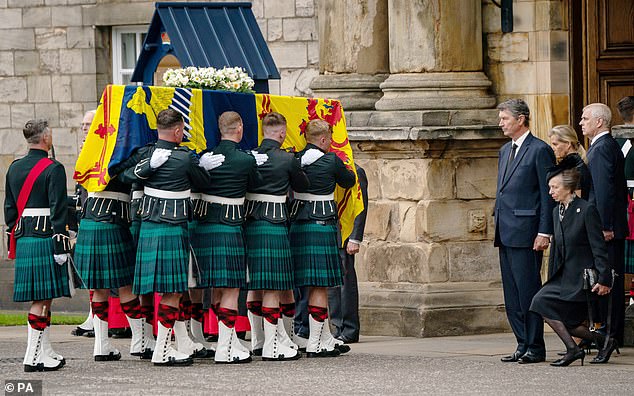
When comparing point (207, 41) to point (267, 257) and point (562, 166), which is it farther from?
point (562, 166)

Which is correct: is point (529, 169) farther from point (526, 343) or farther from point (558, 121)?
point (558, 121)

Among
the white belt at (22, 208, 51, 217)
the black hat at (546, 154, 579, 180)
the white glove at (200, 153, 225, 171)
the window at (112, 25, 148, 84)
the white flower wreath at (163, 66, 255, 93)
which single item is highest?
the window at (112, 25, 148, 84)

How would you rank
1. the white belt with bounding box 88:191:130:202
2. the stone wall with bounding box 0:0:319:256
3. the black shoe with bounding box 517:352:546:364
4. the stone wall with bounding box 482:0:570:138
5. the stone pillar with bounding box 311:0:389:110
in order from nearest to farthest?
the black shoe with bounding box 517:352:546:364
the white belt with bounding box 88:191:130:202
the stone wall with bounding box 482:0:570:138
the stone pillar with bounding box 311:0:389:110
the stone wall with bounding box 0:0:319:256

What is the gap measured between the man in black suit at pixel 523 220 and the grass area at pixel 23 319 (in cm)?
587

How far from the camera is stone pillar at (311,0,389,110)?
50.0ft

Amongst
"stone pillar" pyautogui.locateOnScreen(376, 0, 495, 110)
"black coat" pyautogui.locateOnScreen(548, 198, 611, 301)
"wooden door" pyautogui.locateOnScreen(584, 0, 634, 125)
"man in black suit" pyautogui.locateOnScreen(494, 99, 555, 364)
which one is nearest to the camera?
"black coat" pyautogui.locateOnScreen(548, 198, 611, 301)

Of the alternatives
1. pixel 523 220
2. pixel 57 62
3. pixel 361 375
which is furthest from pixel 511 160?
pixel 57 62

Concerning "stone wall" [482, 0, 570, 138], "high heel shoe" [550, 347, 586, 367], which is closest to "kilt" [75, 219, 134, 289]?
"high heel shoe" [550, 347, 586, 367]

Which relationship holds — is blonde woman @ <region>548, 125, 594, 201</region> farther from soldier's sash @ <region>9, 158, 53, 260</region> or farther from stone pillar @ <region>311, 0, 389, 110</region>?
soldier's sash @ <region>9, 158, 53, 260</region>

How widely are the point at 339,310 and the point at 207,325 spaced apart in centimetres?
107

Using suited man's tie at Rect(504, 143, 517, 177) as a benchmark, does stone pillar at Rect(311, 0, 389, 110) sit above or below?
above

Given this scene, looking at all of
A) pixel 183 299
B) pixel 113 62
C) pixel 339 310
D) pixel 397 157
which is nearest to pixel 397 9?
pixel 397 157

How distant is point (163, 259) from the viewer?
38.8 ft

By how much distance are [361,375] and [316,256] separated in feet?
4.95
